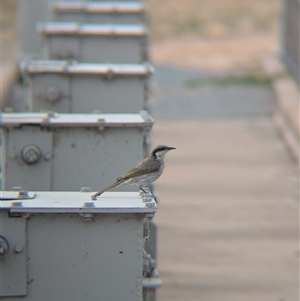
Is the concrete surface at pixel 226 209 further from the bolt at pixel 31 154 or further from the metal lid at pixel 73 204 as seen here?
the metal lid at pixel 73 204

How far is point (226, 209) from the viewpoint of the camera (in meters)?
10.3

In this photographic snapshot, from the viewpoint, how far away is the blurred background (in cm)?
811

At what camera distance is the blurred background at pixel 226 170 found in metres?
8.11

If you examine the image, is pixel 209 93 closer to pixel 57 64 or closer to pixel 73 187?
pixel 57 64

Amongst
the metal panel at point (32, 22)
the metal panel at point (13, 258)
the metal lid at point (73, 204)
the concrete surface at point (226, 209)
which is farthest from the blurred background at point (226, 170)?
the metal panel at point (13, 258)

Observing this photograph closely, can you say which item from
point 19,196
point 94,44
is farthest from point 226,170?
point 19,196

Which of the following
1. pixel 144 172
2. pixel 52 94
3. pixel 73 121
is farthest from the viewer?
pixel 52 94

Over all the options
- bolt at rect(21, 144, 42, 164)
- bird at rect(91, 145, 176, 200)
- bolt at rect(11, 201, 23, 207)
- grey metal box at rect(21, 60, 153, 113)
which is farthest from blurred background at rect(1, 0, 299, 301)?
bolt at rect(11, 201, 23, 207)

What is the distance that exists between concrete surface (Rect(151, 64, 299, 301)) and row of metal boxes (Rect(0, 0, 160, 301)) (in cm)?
145

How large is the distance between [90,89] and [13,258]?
12.2 feet

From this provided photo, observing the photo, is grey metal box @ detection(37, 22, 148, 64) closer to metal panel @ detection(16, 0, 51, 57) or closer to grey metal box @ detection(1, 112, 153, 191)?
metal panel @ detection(16, 0, 51, 57)

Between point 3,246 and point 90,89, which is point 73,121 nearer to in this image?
point 3,246

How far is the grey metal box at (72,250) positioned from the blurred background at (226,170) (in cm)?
271

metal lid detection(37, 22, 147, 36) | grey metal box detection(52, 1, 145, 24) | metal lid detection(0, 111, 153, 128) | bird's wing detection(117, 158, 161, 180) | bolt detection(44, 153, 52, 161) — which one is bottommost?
bolt detection(44, 153, 52, 161)
